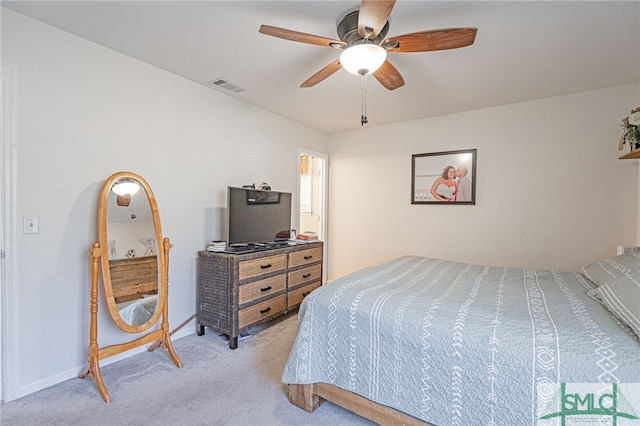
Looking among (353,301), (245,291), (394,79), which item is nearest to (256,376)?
(245,291)

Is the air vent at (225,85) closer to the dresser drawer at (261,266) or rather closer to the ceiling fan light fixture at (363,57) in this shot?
the ceiling fan light fixture at (363,57)

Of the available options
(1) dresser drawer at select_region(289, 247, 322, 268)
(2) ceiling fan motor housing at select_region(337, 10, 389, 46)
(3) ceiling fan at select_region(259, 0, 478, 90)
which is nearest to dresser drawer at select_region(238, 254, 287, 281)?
(1) dresser drawer at select_region(289, 247, 322, 268)

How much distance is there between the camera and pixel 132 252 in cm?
243

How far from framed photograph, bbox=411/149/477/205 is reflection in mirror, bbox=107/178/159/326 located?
3.25 meters

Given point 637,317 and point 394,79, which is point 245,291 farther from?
point 637,317

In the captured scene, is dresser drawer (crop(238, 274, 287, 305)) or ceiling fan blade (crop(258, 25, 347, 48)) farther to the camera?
dresser drawer (crop(238, 274, 287, 305))

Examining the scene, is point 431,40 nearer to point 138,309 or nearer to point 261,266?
point 261,266

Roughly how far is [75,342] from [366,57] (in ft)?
9.55

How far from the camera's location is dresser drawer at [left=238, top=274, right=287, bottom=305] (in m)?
2.77

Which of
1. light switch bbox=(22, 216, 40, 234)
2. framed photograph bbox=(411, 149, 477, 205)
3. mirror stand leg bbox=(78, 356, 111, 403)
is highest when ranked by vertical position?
framed photograph bbox=(411, 149, 477, 205)

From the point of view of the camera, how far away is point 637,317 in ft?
4.16

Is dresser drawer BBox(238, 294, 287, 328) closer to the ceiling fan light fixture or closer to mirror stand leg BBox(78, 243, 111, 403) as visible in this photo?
mirror stand leg BBox(78, 243, 111, 403)

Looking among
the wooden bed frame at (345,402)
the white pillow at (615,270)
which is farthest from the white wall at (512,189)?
the wooden bed frame at (345,402)

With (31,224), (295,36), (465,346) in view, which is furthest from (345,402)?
(31,224)
